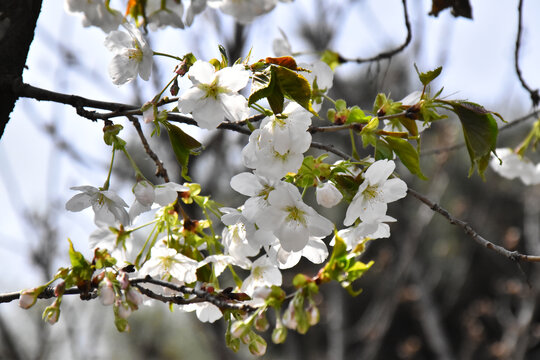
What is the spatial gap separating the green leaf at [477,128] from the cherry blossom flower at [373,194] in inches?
3.8

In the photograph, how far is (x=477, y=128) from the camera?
581 mm

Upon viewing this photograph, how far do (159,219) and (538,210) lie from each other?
348cm

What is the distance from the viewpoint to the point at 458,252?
526cm

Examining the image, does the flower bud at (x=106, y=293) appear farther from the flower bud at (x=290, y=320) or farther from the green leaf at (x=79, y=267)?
the flower bud at (x=290, y=320)

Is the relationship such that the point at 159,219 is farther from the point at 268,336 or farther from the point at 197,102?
the point at 268,336

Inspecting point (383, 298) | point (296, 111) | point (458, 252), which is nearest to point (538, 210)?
point (383, 298)

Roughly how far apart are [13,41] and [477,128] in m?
0.54

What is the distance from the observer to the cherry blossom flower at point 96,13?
29.9 inches

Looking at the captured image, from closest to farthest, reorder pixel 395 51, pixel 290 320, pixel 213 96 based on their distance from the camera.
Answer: pixel 290 320 → pixel 213 96 → pixel 395 51

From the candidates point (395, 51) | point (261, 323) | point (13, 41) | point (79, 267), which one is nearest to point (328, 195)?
point (261, 323)

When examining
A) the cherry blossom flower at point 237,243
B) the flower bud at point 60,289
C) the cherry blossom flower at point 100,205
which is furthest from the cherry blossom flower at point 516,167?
the flower bud at point 60,289

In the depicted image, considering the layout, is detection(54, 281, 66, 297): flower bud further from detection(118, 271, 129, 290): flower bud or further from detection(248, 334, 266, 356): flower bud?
detection(248, 334, 266, 356): flower bud

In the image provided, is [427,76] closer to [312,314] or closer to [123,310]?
[312,314]

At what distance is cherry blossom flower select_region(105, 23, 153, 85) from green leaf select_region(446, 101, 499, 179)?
15.5 inches
